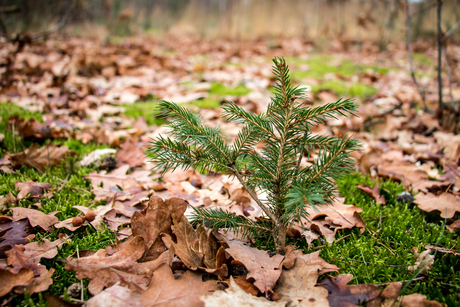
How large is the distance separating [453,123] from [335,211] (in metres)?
2.21

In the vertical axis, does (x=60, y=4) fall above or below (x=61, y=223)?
above

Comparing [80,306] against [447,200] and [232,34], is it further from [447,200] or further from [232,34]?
[232,34]

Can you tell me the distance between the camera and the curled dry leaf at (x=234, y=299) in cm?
92

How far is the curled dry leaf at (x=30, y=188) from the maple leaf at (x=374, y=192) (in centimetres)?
215

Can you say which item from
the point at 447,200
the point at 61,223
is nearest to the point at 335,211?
the point at 447,200

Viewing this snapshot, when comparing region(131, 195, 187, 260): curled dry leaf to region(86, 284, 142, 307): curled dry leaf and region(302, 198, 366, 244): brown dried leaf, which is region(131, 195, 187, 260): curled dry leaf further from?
region(302, 198, 366, 244): brown dried leaf

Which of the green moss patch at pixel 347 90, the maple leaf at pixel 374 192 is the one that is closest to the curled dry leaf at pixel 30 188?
the maple leaf at pixel 374 192

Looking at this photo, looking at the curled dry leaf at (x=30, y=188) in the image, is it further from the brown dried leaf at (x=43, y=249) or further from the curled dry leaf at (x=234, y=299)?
the curled dry leaf at (x=234, y=299)

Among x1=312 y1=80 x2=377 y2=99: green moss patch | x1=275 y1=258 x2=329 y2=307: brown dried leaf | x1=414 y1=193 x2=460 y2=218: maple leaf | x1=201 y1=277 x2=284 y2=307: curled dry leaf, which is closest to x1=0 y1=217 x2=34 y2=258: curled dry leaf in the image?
x1=201 y1=277 x2=284 y2=307: curled dry leaf

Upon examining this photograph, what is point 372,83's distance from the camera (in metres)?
5.30

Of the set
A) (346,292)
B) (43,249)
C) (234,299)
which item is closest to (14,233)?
(43,249)

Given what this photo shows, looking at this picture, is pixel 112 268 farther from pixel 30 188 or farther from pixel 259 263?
pixel 30 188

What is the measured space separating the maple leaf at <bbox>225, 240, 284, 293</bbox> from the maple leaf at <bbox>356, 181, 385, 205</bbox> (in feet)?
3.36

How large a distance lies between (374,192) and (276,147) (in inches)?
45.1
